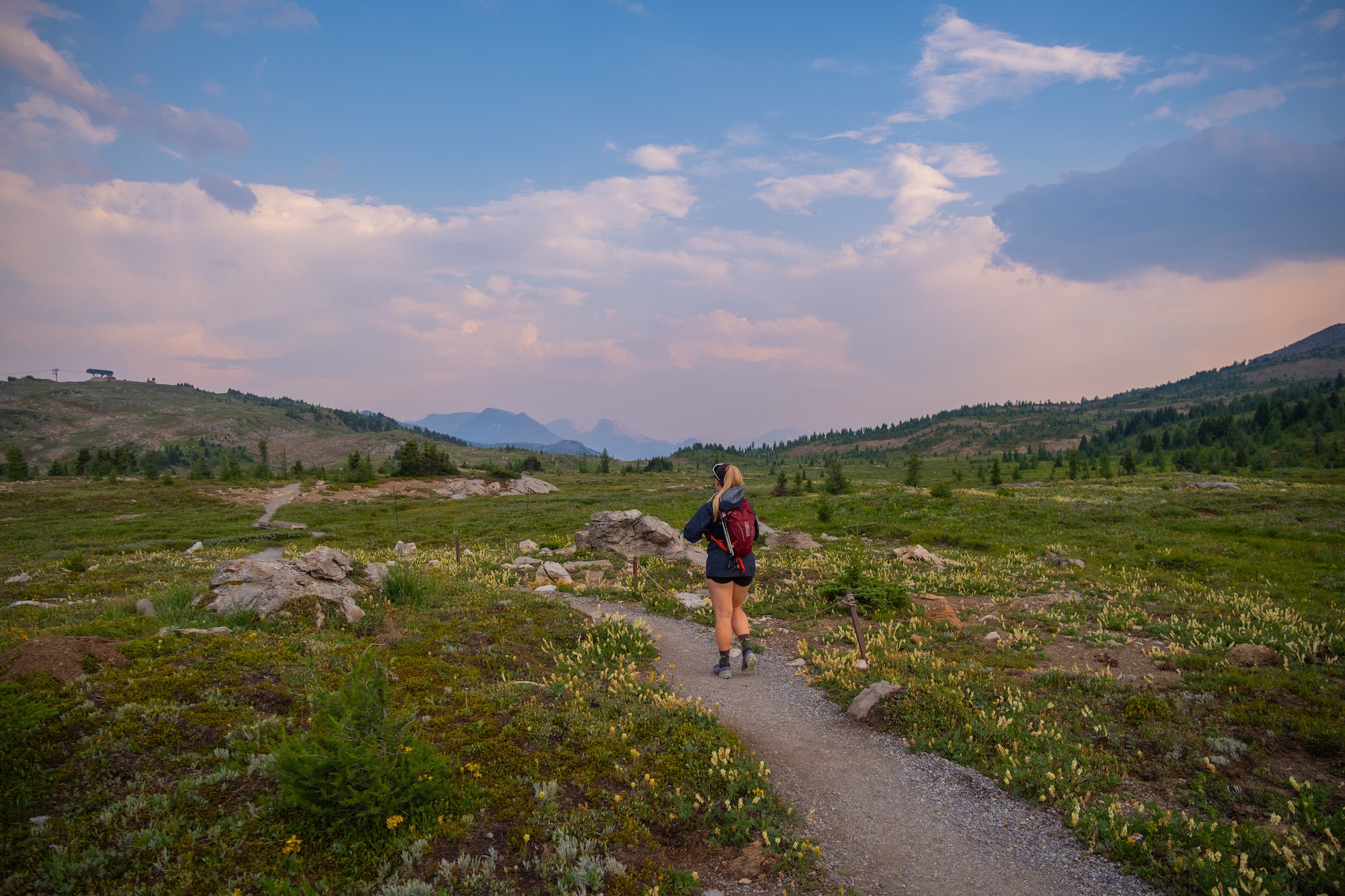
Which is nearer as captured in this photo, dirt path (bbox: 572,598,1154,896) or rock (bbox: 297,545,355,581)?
dirt path (bbox: 572,598,1154,896)

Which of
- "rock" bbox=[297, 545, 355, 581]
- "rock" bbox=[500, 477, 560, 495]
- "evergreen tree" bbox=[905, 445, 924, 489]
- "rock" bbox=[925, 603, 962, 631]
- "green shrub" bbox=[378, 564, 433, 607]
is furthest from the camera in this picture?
"rock" bbox=[500, 477, 560, 495]

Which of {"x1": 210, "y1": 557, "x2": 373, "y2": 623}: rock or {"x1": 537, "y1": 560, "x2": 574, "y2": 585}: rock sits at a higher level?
{"x1": 210, "y1": 557, "x2": 373, "y2": 623}: rock

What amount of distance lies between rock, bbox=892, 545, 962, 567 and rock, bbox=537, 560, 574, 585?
48.7 ft

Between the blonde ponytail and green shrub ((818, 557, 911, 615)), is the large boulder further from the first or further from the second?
green shrub ((818, 557, 911, 615))

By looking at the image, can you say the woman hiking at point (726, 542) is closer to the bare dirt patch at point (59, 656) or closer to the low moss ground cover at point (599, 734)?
the low moss ground cover at point (599, 734)

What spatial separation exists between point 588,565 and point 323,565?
11.6 m

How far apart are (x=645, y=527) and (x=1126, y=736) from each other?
76.3ft

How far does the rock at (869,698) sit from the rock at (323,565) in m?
13.6

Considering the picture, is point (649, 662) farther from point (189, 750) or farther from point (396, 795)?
point (189, 750)

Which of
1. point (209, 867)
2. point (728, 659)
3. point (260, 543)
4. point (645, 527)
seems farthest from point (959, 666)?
point (260, 543)

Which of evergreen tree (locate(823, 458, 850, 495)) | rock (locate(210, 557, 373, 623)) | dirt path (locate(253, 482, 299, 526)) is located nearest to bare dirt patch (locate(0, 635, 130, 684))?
rock (locate(210, 557, 373, 623))

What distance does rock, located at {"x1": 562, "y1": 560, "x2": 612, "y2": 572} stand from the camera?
82.1 ft

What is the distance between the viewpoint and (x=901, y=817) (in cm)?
698

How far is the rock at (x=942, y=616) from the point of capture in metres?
14.8
